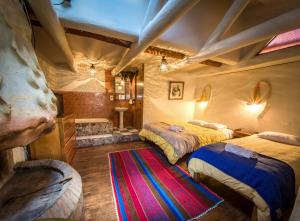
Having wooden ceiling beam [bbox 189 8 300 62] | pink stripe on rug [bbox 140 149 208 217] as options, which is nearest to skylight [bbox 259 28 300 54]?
wooden ceiling beam [bbox 189 8 300 62]

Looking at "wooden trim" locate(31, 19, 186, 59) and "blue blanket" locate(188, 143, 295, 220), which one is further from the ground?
→ "wooden trim" locate(31, 19, 186, 59)

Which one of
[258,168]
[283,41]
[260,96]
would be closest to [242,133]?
[260,96]

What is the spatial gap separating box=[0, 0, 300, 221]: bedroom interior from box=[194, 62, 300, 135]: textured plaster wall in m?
0.02

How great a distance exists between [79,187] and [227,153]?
7.08ft

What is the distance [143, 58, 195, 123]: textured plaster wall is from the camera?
444 cm

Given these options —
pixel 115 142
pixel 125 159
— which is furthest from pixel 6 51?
pixel 115 142

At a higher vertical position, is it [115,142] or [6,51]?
[6,51]

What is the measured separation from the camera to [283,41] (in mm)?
2650

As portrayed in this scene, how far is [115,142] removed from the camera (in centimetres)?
410

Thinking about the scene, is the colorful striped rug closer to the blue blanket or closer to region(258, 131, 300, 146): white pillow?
the blue blanket

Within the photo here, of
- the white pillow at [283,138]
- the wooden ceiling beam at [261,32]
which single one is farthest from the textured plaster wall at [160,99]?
the white pillow at [283,138]

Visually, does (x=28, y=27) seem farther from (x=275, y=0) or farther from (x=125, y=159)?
(x=275, y=0)

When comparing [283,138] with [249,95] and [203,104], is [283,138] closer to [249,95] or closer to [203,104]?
[249,95]

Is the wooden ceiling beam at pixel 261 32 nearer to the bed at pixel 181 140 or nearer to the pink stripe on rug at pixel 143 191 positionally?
the bed at pixel 181 140
